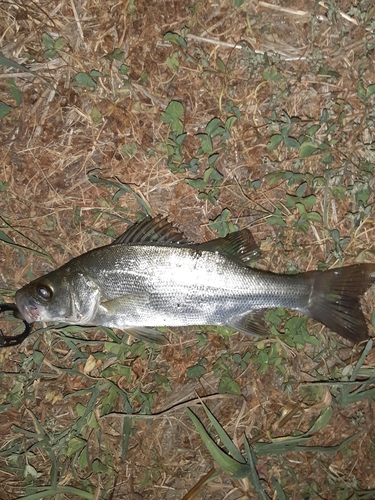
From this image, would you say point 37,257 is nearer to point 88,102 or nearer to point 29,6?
point 88,102

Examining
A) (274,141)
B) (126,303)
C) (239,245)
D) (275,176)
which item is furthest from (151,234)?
(274,141)

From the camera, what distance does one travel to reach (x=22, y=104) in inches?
135

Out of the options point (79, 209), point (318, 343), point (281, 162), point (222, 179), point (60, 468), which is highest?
point (281, 162)

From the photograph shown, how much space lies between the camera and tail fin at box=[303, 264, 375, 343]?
2984 millimetres

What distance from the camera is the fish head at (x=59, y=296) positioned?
2914mm

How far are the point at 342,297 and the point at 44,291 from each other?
2.18 m

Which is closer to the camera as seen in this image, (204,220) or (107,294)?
(107,294)

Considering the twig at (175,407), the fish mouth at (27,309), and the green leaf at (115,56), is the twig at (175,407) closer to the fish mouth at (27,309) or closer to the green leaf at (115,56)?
the fish mouth at (27,309)

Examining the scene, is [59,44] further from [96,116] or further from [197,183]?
[197,183]

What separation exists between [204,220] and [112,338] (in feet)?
4.08

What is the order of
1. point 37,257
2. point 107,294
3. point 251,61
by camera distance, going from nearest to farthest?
point 107,294 < point 251,61 < point 37,257

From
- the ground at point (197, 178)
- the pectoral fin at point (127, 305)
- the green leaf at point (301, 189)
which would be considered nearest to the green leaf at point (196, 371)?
the ground at point (197, 178)

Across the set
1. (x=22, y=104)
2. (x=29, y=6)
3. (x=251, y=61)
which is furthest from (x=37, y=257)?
(x=251, y=61)

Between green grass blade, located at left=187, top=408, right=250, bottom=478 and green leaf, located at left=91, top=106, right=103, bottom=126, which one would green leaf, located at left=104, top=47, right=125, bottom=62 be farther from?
green grass blade, located at left=187, top=408, right=250, bottom=478
